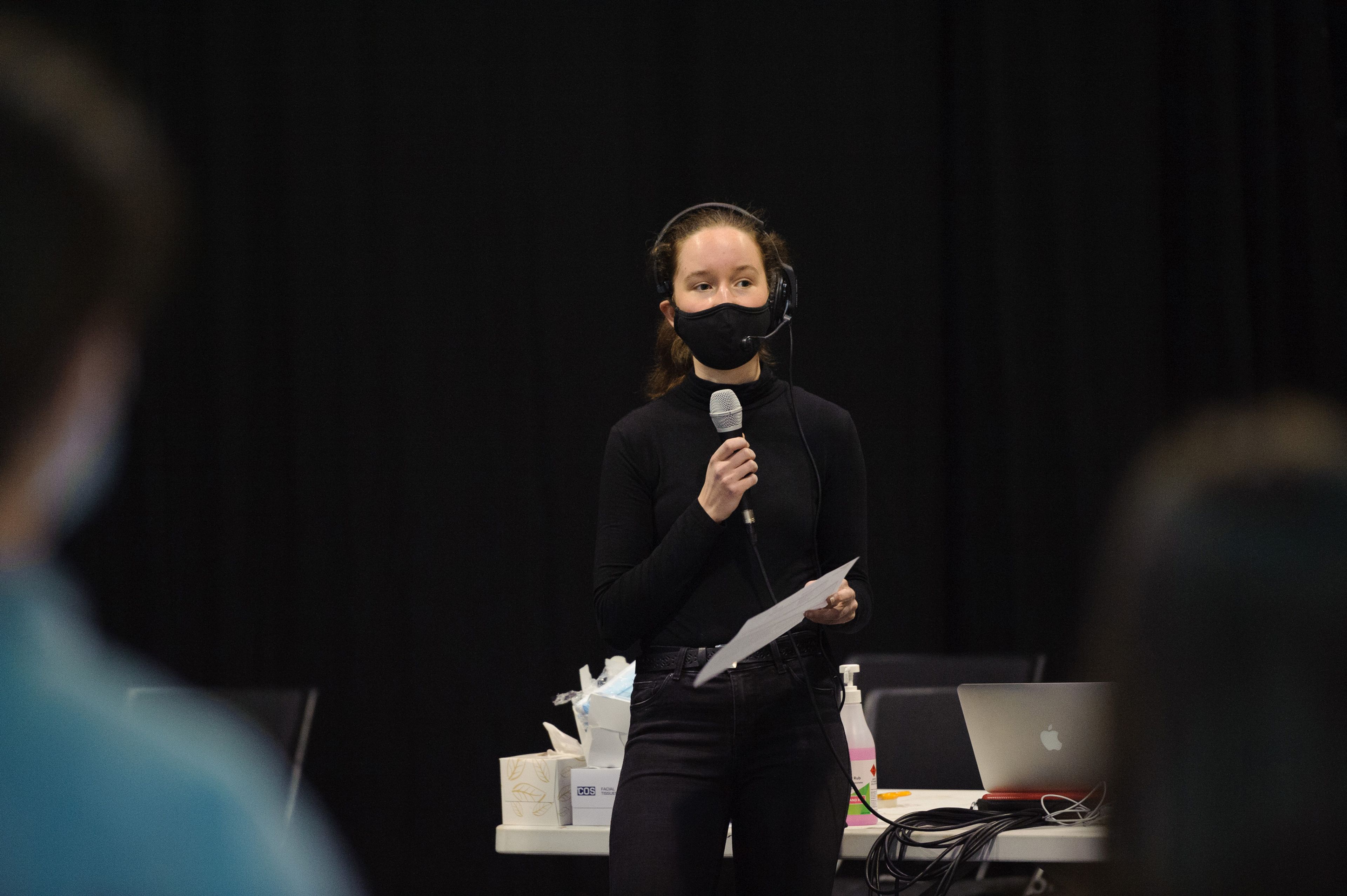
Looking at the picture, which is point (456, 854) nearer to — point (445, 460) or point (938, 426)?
point (445, 460)

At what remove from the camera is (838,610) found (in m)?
1.56

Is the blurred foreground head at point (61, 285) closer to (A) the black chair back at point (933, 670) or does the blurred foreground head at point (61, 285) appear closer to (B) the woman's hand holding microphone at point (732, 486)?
(B) the woman's hand holding microphone at point (732, 486)

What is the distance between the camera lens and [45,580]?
0.37 m

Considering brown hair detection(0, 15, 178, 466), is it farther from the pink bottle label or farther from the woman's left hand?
the pink bottle label

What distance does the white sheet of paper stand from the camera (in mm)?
1337

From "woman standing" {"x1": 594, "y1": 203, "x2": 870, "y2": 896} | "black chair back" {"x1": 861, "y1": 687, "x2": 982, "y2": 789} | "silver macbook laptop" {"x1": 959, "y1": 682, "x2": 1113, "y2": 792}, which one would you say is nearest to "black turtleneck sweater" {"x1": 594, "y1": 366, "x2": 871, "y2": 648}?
"woman standing" {"x1": 594, "y1": 203, "x2": 870, "y2": 896}

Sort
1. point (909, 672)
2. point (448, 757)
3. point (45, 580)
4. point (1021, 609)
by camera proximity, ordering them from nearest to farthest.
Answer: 1. point (45, 580)
2. point (909, 672)
3. point (1021, 609)
4. point (448, 757)

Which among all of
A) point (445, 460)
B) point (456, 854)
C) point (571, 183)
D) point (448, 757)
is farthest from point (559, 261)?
point (456, 854)

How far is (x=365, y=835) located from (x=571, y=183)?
6.25 feet

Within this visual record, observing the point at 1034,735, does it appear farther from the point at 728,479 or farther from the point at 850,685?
the point at 728,479

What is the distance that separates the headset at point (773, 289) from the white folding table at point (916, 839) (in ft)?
2.30

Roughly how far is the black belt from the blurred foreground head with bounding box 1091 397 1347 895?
1037 mm

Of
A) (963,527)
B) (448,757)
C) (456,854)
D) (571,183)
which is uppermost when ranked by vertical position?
(571,183)

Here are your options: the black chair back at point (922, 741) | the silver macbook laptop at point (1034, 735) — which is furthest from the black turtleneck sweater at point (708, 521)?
the black chair back at point (922, 741)
